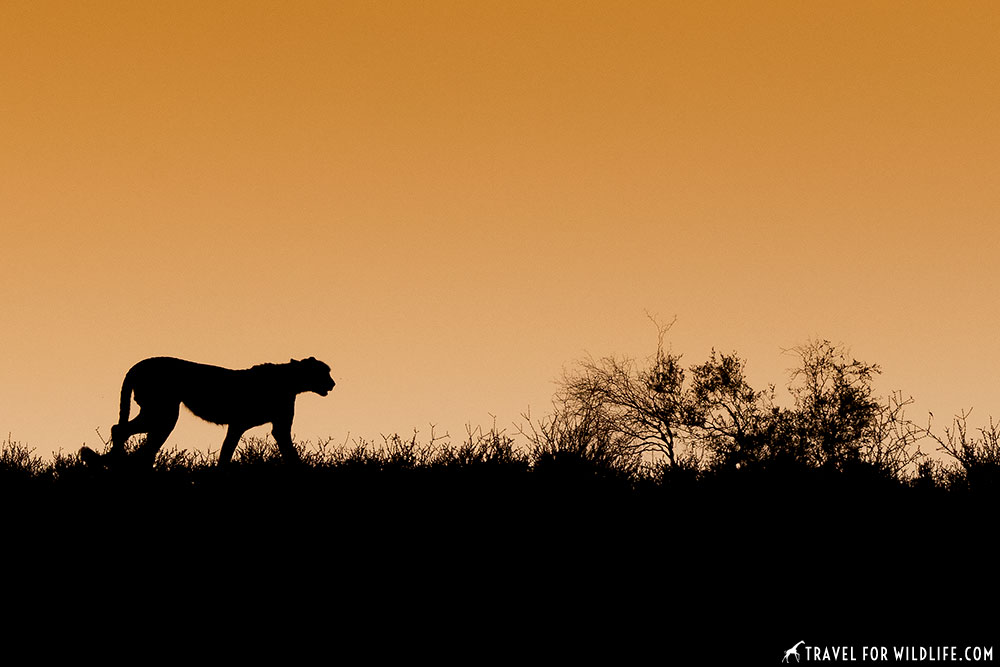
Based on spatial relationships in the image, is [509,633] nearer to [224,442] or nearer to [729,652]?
[729,652]

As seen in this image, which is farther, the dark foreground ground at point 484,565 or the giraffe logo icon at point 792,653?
the dark foreground ground at point 484,565

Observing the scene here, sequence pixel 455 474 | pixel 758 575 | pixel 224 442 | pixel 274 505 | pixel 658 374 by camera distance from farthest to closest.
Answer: pixel 658 374 → pixel 224 442 → pixel 455 474 → pixel 274 505 → pixel 758 575

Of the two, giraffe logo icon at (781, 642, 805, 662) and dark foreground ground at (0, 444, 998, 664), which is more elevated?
dark foreground ground at (0, 444, 998, 664)

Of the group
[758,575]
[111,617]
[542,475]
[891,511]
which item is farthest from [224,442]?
[891,511]

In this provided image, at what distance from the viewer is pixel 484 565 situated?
31.8 ft

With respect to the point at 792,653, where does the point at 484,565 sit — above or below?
above

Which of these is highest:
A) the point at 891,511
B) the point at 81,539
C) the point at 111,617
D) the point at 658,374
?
the point at 658,374

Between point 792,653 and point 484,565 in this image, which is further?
point 484,565

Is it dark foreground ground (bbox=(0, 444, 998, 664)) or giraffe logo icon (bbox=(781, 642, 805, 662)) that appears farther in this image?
dark foreground ground (bbox=(0, 444, 998, 664))

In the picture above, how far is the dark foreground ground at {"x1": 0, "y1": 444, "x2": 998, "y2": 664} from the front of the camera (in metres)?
8.52

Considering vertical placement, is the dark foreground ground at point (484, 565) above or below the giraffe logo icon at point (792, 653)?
above

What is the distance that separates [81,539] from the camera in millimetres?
9953

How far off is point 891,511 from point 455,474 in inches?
176

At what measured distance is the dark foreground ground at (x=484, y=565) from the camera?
27.9 feet
